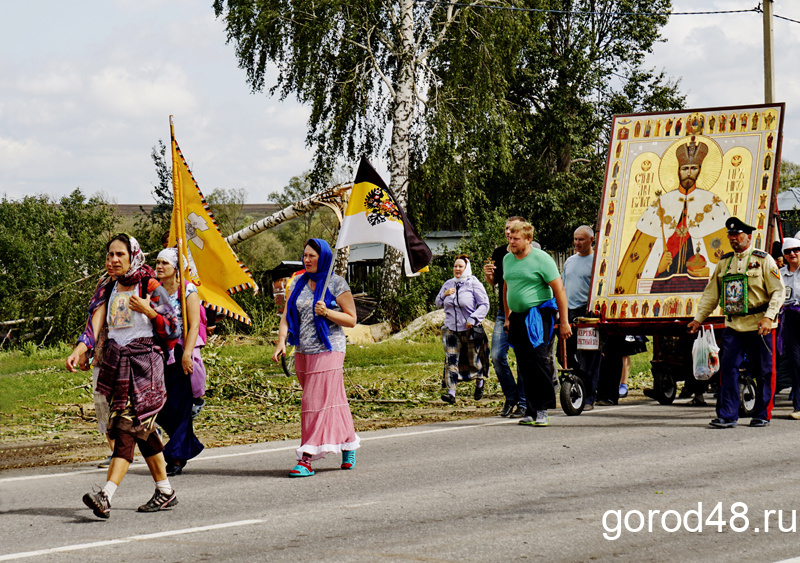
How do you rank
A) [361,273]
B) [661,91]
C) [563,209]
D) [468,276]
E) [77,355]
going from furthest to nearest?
[661,91]
[563,209]
[361,273]
[468,276]
[77,355]

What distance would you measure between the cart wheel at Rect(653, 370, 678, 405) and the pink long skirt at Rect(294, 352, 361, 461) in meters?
5.69

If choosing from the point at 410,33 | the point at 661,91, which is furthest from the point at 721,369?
the point at 661,91

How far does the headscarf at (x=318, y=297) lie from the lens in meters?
8.21

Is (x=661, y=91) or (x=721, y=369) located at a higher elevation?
(x=661, y=91)

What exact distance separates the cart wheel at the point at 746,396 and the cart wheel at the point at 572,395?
5.67 feet

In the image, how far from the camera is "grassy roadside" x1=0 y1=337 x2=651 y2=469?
10438 millimetres

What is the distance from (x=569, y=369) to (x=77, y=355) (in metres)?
6.52

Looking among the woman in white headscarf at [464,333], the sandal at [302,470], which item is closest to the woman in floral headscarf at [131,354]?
the sandal at [302,470]

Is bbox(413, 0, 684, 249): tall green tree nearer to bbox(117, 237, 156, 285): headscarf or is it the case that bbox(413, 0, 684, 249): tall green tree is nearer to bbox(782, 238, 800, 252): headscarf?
bbox(782, 238, 800, 252): headscarf

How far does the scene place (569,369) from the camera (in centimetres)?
1188

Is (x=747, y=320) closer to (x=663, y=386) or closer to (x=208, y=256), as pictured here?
(x=663, y=386)

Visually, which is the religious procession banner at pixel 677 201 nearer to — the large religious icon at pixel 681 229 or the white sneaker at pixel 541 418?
the large religious icon at pixel 681 229

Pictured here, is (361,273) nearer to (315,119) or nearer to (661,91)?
(315,119)

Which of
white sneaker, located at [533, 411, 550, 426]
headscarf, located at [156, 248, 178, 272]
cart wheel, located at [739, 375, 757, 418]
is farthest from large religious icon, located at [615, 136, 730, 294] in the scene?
headscarf, located at [156, 248, 178, 272]
